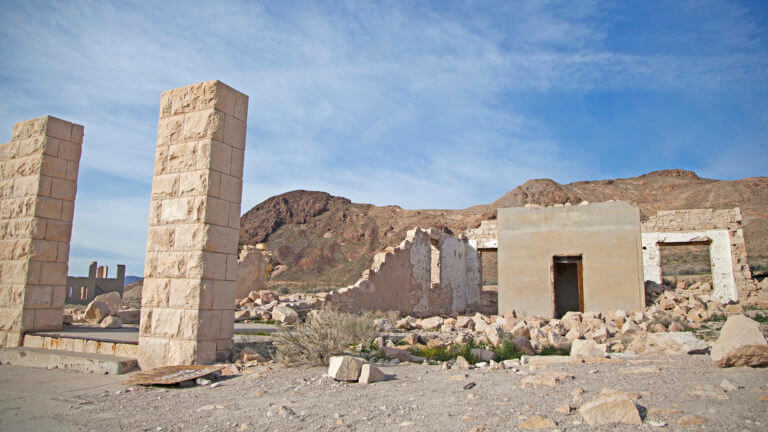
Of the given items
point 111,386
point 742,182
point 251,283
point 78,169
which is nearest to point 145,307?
point 111,386

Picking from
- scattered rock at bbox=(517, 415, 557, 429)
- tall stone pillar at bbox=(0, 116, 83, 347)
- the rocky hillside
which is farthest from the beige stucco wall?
the rocky hillside

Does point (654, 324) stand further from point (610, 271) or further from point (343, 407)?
point (343, 407)

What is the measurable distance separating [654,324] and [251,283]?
11.7 meters

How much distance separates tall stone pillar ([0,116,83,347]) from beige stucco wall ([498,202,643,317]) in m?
11.6

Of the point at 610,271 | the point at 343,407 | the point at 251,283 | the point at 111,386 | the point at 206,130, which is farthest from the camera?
the point at 251,283

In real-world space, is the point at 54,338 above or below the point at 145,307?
below

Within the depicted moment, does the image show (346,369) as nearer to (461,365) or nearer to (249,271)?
(461,365)

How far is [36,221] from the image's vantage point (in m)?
7.77

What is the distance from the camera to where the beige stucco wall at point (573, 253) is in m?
14.1

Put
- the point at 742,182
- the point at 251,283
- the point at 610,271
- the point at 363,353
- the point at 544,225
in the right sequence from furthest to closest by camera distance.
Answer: the point at 742,182, the point at 251,283, the point at 544,225, the point at 610,271, the point at 363,353

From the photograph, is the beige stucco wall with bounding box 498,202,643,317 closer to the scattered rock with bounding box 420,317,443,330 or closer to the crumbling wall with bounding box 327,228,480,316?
the crumbling wall with bounding box 327,228,480,316

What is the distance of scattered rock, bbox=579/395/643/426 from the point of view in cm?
319

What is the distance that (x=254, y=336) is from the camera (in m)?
7.80

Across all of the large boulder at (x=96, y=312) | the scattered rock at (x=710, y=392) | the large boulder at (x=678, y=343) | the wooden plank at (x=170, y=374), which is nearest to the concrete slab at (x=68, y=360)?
the wooden plank at (x=170, y=374)
